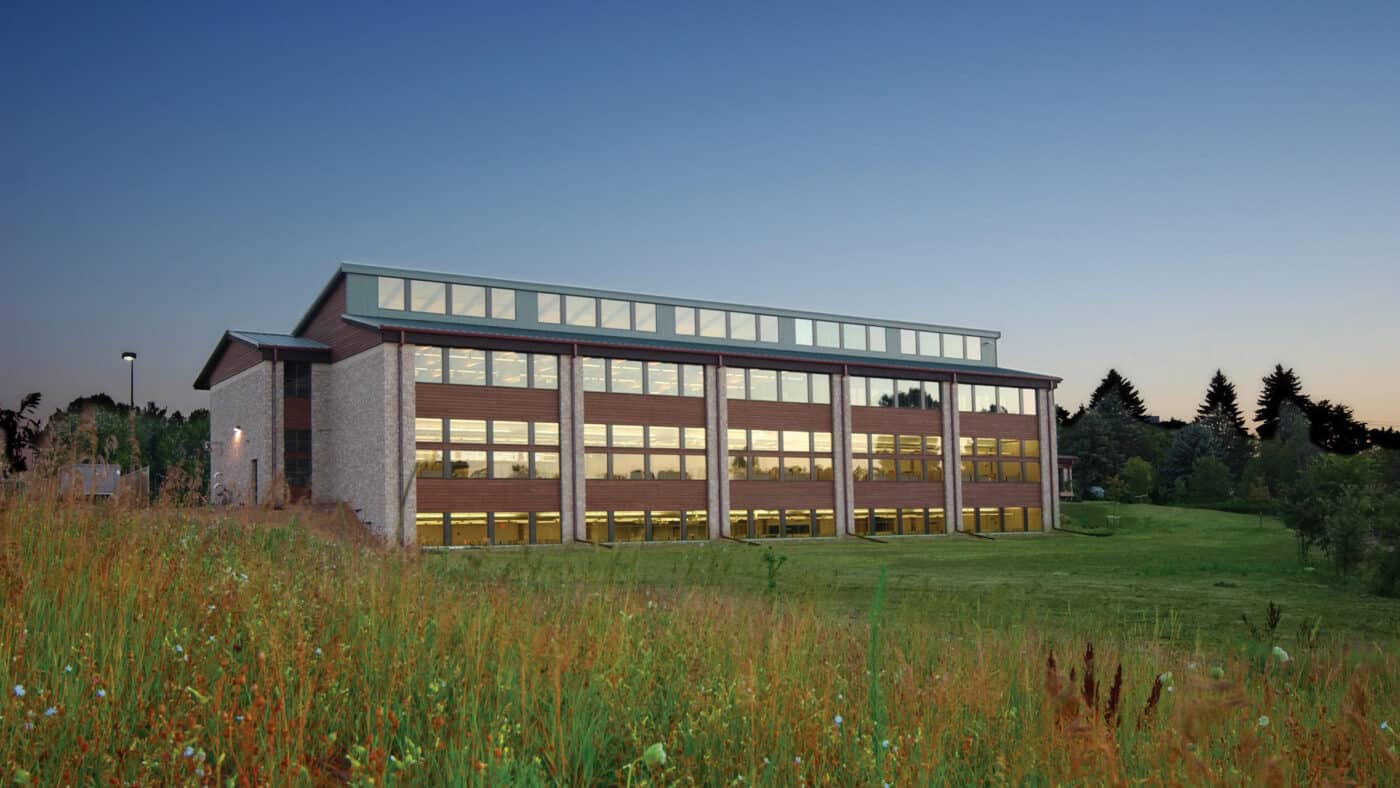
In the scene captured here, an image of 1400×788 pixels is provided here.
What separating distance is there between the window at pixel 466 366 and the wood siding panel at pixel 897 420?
22.0 meters

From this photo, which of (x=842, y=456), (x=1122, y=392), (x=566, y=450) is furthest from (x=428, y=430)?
(x=1122, y=392)

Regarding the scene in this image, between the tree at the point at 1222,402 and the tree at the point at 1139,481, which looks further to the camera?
the tree at the point at 1222,402

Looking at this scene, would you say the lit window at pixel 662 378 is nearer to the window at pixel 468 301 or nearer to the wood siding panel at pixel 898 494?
the window at pixel 468 301

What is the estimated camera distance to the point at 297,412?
4816 centimetres

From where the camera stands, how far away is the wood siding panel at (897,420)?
5759cm

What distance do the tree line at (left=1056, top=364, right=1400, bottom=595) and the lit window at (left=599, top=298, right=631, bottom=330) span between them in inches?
1231

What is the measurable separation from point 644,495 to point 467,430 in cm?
939

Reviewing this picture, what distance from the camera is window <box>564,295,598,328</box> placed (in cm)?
5219

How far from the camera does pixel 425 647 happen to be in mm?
6414

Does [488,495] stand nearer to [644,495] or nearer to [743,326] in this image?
[644,495]

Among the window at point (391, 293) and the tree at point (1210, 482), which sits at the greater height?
the window at point (391, 293)

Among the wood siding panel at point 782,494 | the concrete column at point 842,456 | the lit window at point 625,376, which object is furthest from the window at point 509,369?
the concrete column at point 842,456

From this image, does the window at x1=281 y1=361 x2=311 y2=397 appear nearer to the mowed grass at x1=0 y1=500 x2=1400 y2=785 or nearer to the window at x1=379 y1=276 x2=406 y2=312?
the window at x1=379 y1=276 x2=406 y2=312

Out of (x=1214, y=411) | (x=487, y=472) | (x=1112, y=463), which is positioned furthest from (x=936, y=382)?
(x=1214, y=411)
